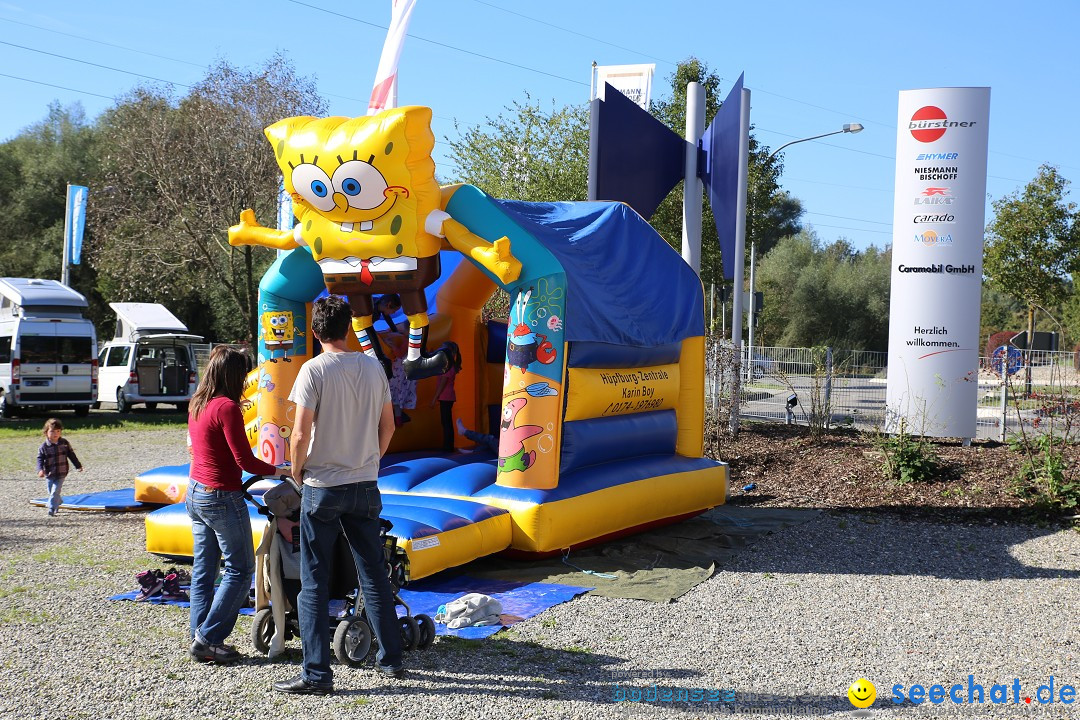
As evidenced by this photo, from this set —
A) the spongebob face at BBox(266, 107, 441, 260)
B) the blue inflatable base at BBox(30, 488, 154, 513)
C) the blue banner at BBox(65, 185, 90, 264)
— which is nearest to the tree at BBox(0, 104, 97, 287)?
the blue banner at BBox(65, 185, 90, 264)

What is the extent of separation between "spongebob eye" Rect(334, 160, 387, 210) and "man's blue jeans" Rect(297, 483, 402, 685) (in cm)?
326

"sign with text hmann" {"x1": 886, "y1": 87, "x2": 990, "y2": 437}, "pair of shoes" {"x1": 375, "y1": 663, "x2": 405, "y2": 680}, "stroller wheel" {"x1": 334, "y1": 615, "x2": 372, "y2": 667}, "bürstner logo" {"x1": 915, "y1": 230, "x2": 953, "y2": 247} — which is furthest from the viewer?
"bürstner logo" {"x1": 915, "y1": 230, "x2": 953, "y2": 247}

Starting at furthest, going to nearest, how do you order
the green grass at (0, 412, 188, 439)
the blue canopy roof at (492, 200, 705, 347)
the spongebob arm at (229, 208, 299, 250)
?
the green grass at (0, 412, 188, 439) → the spongebob arm at (229, 208, 299, 250) → the blue canopy roof at (492, 200, 705, 347)

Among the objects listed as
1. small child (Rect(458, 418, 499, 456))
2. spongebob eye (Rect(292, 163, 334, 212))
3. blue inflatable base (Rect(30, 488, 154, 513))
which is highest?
spongebob eye (Rect(292, 163, 334, 212))

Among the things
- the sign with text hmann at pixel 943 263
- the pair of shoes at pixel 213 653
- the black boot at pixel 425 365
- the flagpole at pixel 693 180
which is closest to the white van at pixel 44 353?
the black boot at pixel 425 365

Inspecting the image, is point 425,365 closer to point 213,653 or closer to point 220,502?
point 220,502

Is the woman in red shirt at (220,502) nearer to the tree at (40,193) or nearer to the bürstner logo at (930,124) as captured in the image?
the bürstner logo at (930,124)

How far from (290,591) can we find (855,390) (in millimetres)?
15048

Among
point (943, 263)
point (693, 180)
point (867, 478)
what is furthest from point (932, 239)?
point (867, 478)

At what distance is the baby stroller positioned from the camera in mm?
4781

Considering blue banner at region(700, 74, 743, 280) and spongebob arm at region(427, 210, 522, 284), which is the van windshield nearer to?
blue banner at region(700, 74, 743, 280)

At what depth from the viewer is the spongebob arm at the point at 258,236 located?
8.17 meters

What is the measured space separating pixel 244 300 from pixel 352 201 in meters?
21.0

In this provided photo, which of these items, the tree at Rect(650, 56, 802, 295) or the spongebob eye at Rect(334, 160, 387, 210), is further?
the tree at Rect(650, 56, 802, 295)
